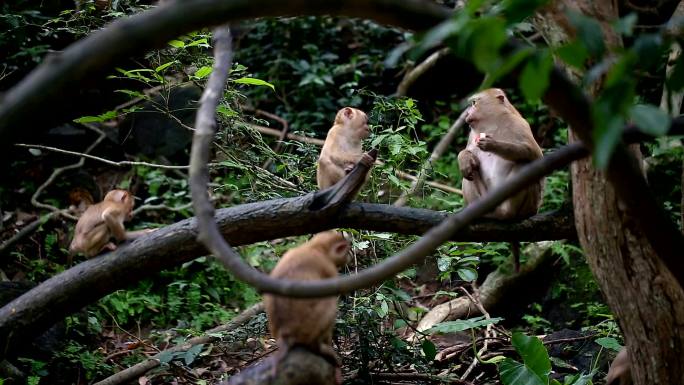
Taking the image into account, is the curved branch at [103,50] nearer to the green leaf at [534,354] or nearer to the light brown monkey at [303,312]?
the light brown monkey at [303,312]

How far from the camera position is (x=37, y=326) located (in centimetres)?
551

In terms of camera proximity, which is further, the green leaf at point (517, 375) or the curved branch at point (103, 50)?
the green leaf at point (517, 375)

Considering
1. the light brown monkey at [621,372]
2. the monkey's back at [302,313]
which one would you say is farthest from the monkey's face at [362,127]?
the light brown monkey at [621,372]

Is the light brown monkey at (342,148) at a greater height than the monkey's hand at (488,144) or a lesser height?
greater

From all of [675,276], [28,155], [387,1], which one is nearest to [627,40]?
[675,276]

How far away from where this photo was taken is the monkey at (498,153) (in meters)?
5.61

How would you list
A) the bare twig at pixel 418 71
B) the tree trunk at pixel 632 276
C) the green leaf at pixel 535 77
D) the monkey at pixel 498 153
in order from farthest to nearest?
1. the bare twig at pixel 418 71
2. the monkey at pixel 498 153
3. the tree trunk at pixel 632 276
4. the green leaf at pixel 535 77

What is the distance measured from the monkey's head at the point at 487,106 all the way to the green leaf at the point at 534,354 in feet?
5.91

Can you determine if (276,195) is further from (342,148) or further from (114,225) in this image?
(114,225)

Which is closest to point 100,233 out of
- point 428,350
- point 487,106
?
point 428,350

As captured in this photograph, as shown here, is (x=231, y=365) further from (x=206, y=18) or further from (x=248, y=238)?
(x=206, y=18)

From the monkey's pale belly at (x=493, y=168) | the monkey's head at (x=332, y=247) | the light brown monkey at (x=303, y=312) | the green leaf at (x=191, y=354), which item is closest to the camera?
the light brown monkey at (x=303, y=312)

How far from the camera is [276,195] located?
6727mm

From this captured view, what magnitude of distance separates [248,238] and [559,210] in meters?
2.29
